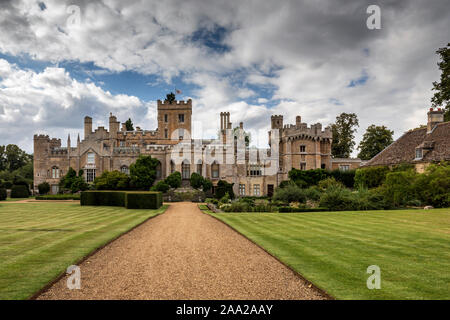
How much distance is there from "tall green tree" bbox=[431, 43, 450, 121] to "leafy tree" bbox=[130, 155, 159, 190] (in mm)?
38017

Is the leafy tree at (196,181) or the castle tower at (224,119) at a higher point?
the castle tower at (224,119)

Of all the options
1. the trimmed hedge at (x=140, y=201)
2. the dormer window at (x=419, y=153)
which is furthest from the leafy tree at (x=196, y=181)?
the dormer window at (x=419, y=153)

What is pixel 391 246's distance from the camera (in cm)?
842

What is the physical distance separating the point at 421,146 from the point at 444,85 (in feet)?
37.9

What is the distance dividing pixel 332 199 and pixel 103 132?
136 feet

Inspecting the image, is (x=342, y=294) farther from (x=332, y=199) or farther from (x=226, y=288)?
(x=332, y=199)

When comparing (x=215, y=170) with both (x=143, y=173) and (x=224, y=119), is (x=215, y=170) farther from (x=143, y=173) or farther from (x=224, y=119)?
(x=224, y=119)

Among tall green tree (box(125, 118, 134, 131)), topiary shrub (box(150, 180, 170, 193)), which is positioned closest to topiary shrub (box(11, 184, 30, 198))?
topiary shrub (box(150, 180, 170, 193))

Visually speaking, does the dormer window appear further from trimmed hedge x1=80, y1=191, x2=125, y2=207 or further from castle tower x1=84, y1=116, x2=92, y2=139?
castle tower x1=84, y1=116, x2=92, y2=139

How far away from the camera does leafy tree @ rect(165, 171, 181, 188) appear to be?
3577 centimetres

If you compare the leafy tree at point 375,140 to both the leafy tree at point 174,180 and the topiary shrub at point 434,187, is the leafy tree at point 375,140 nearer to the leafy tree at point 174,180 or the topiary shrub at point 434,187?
the topiary shrub at point 434,187

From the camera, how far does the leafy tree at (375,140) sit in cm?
4353

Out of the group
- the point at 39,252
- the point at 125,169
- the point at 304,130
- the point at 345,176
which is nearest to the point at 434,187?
the point at 345,176
